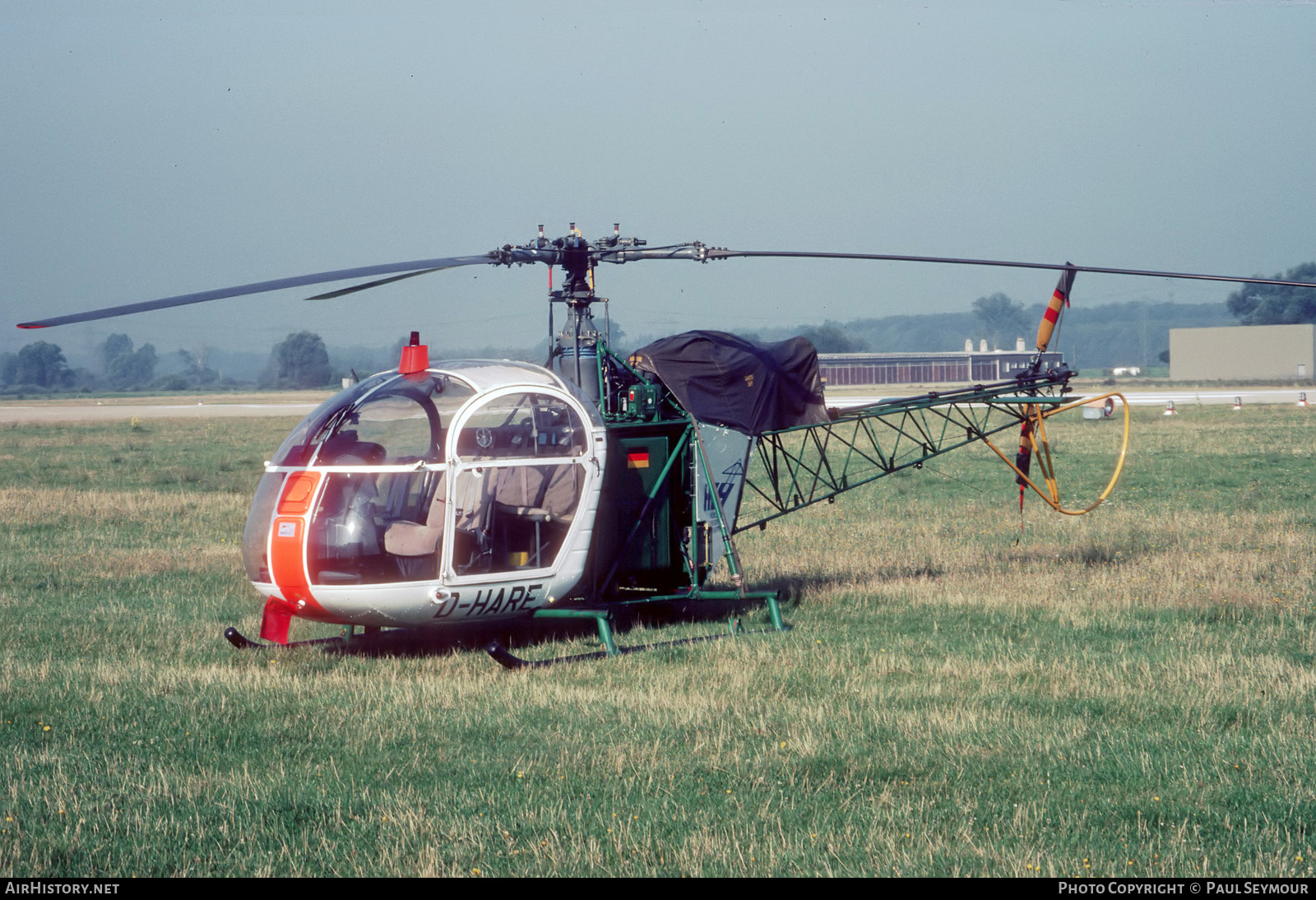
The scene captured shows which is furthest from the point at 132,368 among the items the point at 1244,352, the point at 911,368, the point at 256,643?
the point at 256,643

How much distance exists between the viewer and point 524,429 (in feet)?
29.6

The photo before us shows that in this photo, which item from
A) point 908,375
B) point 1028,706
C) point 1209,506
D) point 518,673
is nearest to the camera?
point 1028,706

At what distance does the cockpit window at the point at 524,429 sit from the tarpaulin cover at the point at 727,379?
1377 millimetres

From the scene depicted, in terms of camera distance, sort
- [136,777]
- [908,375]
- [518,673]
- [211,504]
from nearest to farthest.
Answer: [136,777] < [518,673] < [211,504] < [908,375]

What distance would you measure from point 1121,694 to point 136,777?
5.81 m

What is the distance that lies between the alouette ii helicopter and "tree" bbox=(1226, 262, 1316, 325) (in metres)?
131

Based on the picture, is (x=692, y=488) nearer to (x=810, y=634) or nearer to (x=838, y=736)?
(x=810, y=634)

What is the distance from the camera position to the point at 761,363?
34.9 ft

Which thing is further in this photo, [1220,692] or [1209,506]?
[1209,506]

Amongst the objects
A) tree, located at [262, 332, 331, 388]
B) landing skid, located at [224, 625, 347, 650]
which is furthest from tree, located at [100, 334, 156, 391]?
landing skid, located at [224, 625, 347, 650]

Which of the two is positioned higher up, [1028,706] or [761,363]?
[761,363]

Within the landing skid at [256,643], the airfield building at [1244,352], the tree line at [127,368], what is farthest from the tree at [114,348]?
the landing skid at [256,643]

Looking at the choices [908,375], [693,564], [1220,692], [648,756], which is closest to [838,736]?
[648,756]

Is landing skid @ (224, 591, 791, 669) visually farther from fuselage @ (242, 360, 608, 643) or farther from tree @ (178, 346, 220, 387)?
tree @ (178, 346, 220, 387)
